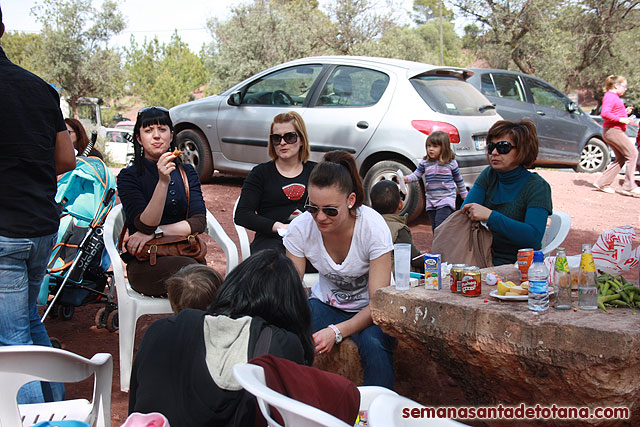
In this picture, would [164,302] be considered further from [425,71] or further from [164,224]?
[425,71]

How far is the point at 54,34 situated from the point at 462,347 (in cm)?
2906

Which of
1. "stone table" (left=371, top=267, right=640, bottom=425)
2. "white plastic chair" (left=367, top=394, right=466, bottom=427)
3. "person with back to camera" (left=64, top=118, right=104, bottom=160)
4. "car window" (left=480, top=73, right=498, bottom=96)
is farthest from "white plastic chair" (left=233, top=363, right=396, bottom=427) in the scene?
"car window" (left=480, top=73, right=498, bottom=96)

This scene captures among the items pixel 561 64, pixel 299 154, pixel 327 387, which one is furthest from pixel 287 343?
pixel 561 64

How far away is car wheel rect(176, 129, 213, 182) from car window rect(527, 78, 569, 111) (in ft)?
20.0

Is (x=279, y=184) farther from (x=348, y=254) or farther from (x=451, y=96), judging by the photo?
(x=451, y=96)

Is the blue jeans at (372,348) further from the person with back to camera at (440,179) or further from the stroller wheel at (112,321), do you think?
the person with back to camera at (440,179)

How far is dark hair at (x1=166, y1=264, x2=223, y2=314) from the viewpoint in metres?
2.84

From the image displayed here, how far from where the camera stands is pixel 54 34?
27.8 m

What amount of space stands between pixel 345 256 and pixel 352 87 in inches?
194

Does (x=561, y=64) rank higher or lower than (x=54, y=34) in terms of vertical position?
lower

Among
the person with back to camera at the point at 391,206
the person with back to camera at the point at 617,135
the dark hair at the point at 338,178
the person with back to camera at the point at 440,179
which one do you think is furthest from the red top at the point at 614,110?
the dark hair at the point at 338,178

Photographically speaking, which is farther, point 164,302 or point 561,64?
point 561,64

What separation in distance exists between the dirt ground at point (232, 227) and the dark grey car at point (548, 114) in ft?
1.94

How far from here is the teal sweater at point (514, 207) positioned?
3830 millimetres
